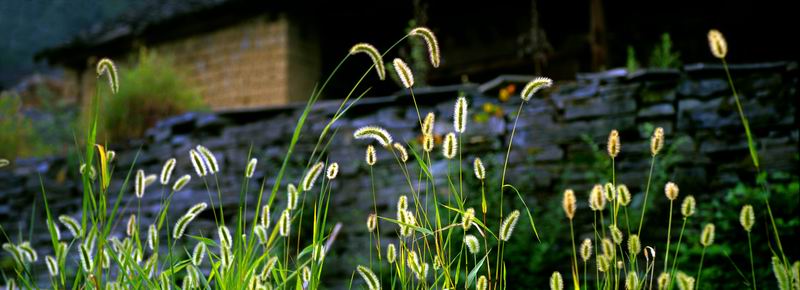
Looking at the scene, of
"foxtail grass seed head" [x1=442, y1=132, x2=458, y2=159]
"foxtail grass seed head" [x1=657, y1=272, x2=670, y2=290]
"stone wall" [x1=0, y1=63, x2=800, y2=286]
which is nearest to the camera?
"foxtail grass seed head" [x1=657, y1=272, x2=670, y2=290]

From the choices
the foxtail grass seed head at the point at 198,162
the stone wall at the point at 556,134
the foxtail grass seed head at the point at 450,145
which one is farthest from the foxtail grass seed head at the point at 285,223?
the stone wall at the point at 556,134

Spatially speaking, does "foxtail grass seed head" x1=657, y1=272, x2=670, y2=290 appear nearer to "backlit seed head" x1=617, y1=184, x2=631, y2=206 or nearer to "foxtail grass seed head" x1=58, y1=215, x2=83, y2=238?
"backlit seed head" x1=617, y1=184, x2=631, y2=206

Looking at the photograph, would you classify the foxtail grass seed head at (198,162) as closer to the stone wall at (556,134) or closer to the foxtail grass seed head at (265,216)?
the foxtail grass seed head at (265,216)

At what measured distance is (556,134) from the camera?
489 centimetres

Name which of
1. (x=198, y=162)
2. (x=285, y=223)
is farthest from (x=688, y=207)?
(x=198, y=162)

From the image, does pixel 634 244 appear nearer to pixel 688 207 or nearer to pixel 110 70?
pixel 688 207

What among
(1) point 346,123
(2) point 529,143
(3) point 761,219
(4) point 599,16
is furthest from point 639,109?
(4) point 599,16

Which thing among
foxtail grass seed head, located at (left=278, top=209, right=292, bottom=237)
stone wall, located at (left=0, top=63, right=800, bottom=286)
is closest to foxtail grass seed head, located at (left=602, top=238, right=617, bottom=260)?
foxtail grass seed head, located at (left=278, top=209, right=292, bottom=237)

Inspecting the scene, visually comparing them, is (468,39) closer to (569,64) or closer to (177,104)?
(569,64)

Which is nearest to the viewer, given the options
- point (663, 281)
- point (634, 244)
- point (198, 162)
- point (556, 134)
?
point (663, 281)

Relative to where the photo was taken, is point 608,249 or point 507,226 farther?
point 608,249

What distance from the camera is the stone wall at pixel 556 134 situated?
443cm

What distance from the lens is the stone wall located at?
443 cm

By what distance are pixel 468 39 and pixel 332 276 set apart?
5.41 m
